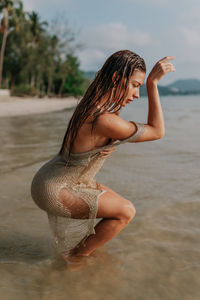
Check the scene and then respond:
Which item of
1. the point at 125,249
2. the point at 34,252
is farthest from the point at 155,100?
the point at 34,252

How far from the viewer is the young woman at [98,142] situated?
94.0 inches

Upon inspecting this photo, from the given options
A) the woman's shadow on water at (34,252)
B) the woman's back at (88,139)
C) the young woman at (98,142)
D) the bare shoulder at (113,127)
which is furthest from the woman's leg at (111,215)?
the bare shoulder at (113,127)

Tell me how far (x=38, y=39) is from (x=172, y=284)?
49806 mm

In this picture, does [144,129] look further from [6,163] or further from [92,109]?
[6,163]

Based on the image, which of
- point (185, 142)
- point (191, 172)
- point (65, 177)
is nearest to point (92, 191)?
point (65, 177)

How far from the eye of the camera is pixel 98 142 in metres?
2.47

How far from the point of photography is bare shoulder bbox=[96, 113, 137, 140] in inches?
91.6

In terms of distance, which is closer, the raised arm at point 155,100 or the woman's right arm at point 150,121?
the woman's right arm at point 150,121

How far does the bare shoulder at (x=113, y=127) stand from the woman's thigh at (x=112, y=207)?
0.48 m

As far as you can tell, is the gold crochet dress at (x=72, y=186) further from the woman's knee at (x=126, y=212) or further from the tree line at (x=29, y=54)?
the tree line at (x=29, y=54)

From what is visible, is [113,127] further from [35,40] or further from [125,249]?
[35,40]

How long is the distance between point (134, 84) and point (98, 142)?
0.50 metres

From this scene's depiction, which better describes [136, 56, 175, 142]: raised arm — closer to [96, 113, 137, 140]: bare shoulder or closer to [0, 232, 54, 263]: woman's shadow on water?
[96, 113, 137, 140]: bare shoulder

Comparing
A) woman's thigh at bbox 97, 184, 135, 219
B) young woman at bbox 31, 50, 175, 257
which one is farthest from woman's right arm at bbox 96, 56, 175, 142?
woman's thigh at bbox 97, 184, 135, 219
